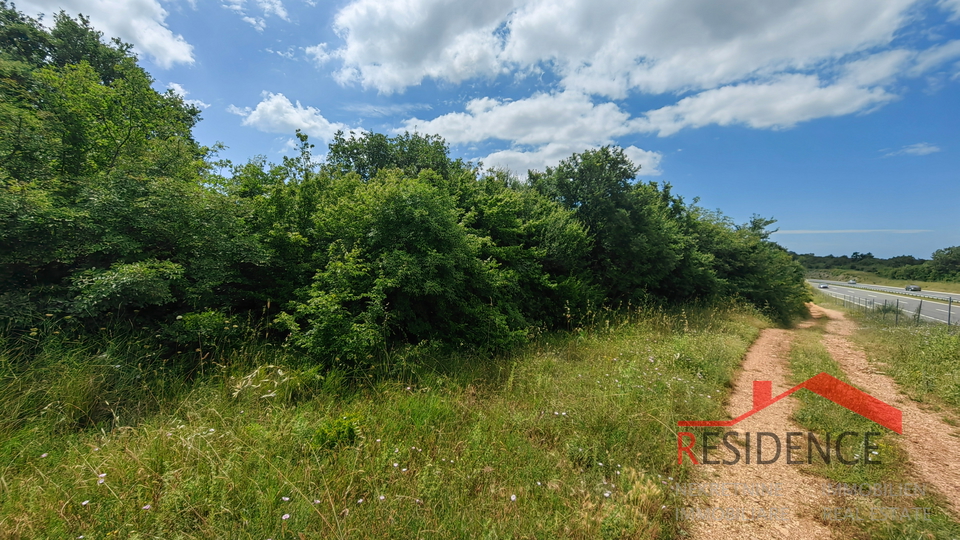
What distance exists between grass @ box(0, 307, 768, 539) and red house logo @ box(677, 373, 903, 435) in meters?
0.38

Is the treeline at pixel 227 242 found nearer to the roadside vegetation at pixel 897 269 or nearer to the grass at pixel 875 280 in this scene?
the roadside vegetation at pixel 897 269

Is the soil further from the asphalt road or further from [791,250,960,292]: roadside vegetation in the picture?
[791,250,960,292]: roadside vegetation

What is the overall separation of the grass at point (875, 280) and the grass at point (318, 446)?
2520 inches

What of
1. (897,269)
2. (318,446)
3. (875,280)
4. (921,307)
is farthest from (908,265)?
(318,446)

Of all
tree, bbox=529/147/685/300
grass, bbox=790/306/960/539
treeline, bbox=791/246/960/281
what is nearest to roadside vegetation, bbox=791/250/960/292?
treeline, bbox=791/246/960/281

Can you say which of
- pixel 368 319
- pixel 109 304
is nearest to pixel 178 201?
pixel 109 304

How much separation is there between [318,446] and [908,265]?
380 feet

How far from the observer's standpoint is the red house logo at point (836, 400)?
154 inches

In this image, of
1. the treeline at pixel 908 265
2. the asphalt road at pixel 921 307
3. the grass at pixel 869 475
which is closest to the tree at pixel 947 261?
the treeline at pixel 908 265

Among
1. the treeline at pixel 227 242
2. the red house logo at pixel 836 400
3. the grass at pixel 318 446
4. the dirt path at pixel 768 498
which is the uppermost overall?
the treeline at pixel 227 242

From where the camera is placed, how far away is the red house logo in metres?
3.92

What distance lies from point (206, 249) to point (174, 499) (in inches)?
144

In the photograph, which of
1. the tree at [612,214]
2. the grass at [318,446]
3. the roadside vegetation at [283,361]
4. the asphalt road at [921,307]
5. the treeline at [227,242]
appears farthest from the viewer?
the asphalt road at [921,307]

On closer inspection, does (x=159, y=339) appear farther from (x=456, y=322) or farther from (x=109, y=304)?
(x=456, y=322)
